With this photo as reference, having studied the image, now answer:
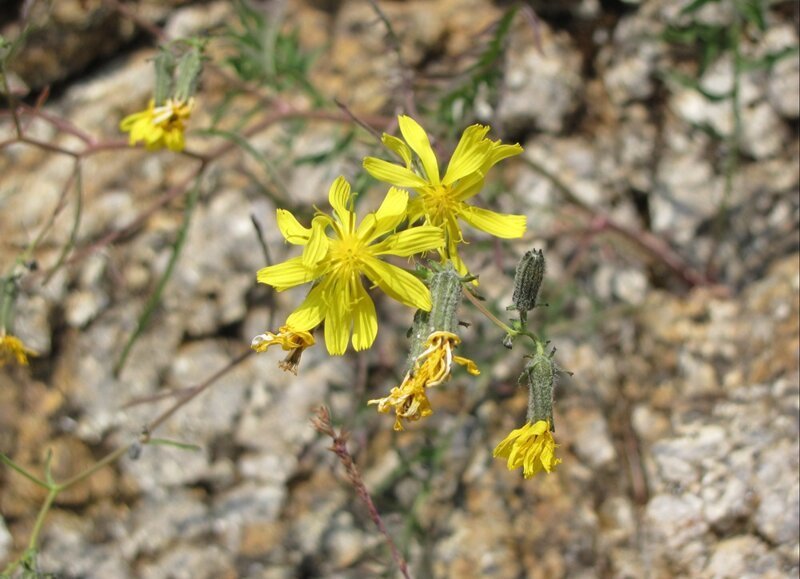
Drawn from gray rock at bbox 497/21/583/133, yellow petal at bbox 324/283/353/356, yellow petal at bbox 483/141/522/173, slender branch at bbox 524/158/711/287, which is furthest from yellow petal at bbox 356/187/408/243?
gray rock at bbox 497/21/583/133

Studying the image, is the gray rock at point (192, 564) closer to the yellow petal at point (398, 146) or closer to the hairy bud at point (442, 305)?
the hairy bud at point (442, 305)

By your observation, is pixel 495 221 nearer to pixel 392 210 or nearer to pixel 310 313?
pixel 392 210

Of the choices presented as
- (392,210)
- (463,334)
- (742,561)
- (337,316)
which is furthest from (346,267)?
(742,561)

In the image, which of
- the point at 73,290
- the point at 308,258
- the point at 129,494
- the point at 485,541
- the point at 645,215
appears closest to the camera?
the point at 308,258

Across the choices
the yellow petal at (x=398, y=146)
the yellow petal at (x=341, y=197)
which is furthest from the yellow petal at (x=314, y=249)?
the yellow petal at (x=398, y=146)

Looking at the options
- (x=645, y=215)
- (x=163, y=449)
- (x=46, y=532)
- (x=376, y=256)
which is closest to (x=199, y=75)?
(x=376, y=256)

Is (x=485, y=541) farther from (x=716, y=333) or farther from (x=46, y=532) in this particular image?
(x=46, y=532)
